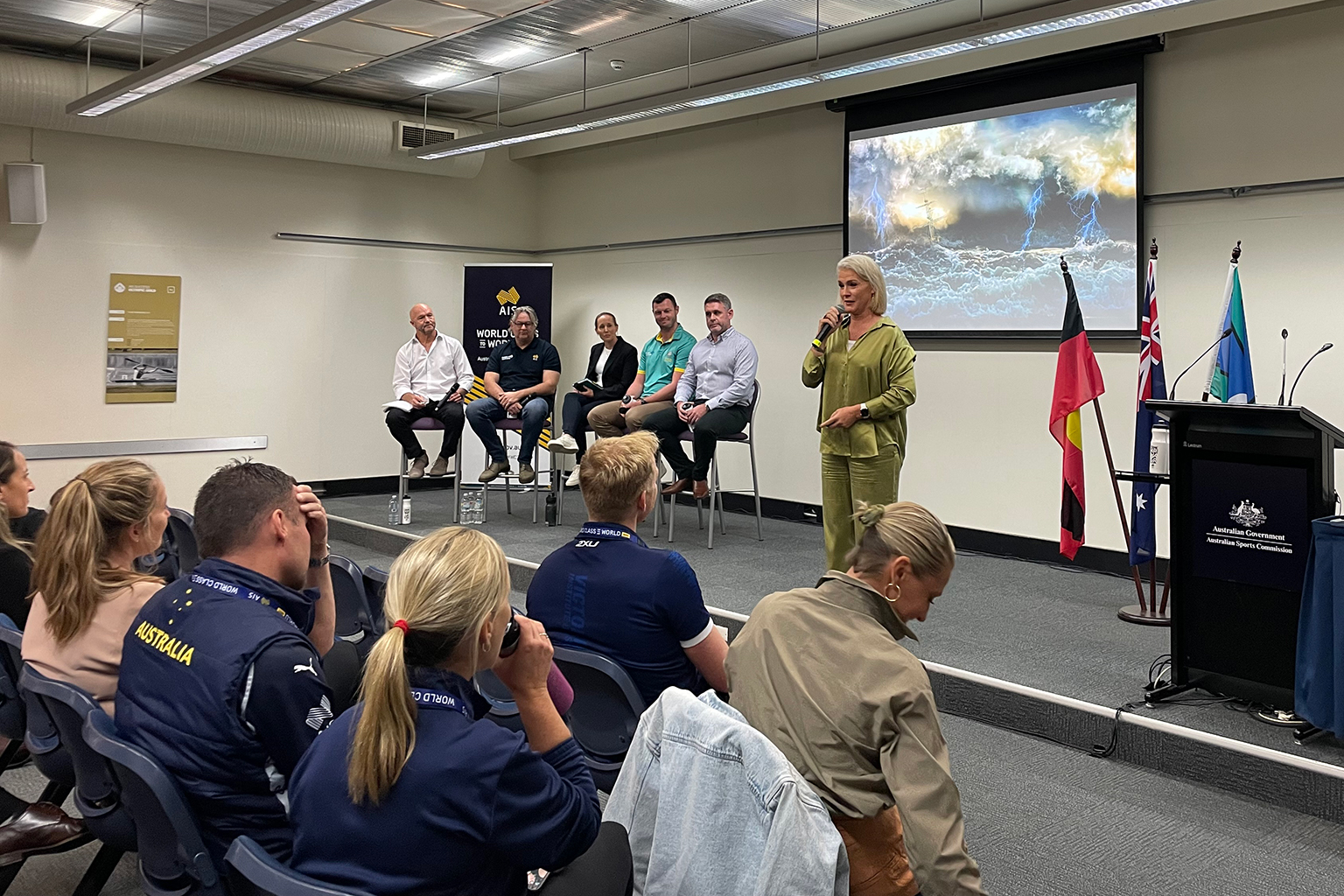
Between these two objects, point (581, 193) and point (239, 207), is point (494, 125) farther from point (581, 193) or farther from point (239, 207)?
point (239, 207)

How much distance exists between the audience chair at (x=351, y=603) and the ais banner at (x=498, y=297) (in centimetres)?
576

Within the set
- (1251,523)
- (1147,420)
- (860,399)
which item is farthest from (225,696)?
(1147,420)

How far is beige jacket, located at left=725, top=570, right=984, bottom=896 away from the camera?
63.3 inches

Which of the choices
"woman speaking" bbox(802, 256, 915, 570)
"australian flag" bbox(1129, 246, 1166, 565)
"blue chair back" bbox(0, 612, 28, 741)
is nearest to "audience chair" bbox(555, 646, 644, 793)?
"blue chair back" bbox(0, 612, 28, 741)

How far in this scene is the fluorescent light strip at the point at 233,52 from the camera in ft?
16.4

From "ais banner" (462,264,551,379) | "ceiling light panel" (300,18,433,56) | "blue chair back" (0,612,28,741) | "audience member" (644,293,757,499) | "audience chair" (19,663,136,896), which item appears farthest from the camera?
"ais banner" (462,264,551,379)

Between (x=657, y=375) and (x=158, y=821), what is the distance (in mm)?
5671

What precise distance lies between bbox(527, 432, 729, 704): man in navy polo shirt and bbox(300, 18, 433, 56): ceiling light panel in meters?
5.20

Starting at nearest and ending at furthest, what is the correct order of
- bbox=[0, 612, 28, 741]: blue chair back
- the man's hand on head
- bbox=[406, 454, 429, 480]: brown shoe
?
the man's hand on head, bbox=[0, 612, 28, 741]: blue chair back, bbox=[406, 454, 429, 480]: brown shoe

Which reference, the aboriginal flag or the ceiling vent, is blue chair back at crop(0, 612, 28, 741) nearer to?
the aboriginal flag

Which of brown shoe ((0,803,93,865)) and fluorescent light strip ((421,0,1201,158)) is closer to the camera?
brown shoe ((0,803,93,865))

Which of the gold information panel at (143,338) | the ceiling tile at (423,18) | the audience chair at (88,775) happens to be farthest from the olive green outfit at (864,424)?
the gold information panel at (143,338)

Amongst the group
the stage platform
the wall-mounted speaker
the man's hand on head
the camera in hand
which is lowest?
the stage platform

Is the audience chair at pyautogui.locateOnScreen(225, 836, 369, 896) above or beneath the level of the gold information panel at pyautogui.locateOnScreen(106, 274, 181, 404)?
beneath
